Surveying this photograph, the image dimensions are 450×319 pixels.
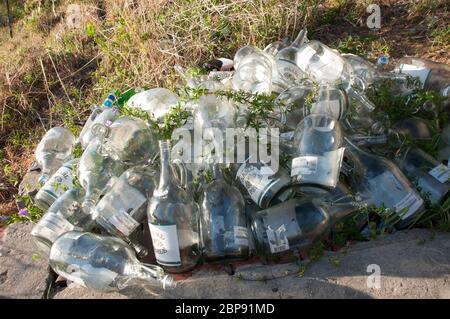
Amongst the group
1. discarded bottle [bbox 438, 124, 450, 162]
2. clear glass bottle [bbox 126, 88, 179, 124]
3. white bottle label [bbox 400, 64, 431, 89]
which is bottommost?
discarded bottle [bbox 438, 124, 450, 162]

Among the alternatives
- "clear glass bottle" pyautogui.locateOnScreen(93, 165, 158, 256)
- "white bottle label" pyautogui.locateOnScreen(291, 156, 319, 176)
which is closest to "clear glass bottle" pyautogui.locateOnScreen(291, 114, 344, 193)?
"white bottle label" pyautogui.locateOnScreen(291, 156, 319, 176)

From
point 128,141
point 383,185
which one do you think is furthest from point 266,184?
point 128,141

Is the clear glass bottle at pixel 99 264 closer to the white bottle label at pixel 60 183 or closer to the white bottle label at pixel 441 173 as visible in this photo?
the white bottle label at pixel 60 183

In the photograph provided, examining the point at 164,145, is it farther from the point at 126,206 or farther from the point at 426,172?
the point at 426,172

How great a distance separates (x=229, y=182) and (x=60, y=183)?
81cm

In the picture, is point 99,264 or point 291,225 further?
point 291,225

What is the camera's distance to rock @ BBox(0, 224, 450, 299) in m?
1.80

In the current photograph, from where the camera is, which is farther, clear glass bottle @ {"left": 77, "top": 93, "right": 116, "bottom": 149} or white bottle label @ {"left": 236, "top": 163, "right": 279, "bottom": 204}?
clear glass bottle @ {"left": 77, "top": 93, "right": 116, "bottom": 149}

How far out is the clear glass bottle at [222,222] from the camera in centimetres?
193

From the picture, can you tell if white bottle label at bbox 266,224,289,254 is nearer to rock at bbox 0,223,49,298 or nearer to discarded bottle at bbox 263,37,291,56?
rock at bbox 0,223,49,298

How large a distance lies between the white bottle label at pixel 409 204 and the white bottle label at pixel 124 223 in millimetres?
1038

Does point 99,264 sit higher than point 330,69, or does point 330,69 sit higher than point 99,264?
point 330,69

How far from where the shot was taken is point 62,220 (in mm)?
2074

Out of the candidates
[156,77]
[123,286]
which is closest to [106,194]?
[123,286]
